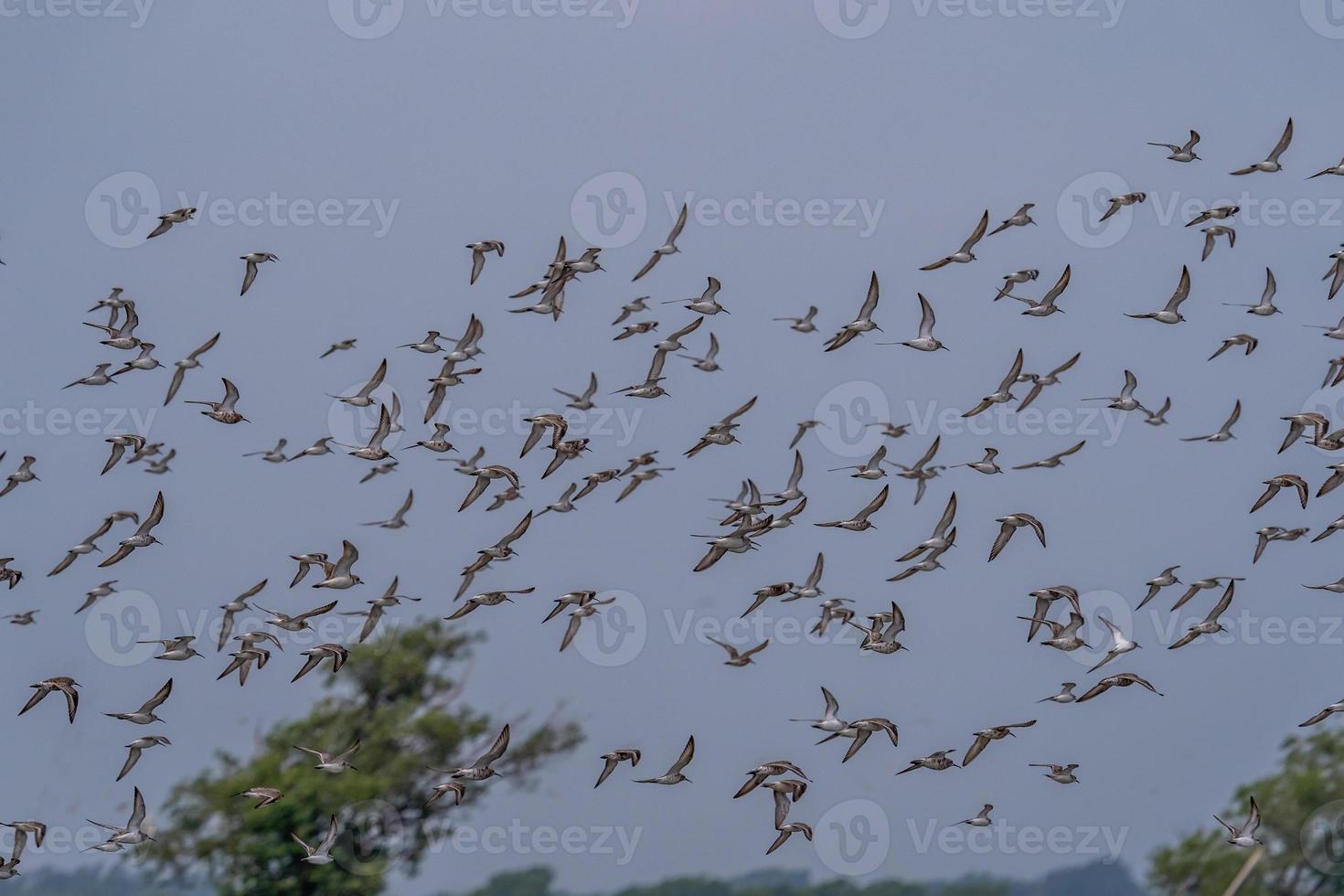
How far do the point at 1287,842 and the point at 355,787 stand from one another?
13865 millimetres

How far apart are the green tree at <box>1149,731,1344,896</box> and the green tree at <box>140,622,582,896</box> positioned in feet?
33.4

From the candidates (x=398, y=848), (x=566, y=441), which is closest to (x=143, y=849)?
(x=398, y=848)

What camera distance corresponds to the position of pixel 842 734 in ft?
63.0

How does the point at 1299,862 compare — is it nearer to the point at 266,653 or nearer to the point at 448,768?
the point at 448,768

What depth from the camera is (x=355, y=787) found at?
84.0 ft

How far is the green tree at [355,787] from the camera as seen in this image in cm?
2478

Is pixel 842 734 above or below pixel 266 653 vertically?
below

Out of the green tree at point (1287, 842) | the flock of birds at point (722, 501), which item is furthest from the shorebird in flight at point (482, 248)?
the green tree at point (1287, 842)

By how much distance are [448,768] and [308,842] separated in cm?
249

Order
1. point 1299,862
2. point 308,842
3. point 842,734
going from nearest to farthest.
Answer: point 842,734 < point 308,842 < point 1299,862

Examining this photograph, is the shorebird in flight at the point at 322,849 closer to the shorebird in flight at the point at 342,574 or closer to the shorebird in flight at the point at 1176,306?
the shorebird in flight at the point at 342,574

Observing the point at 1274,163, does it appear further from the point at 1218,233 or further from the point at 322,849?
the point at 322,849

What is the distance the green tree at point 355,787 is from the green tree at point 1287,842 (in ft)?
33.4

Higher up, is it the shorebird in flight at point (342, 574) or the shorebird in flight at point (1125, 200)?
the shorebird in flight at point (1125, 200)
